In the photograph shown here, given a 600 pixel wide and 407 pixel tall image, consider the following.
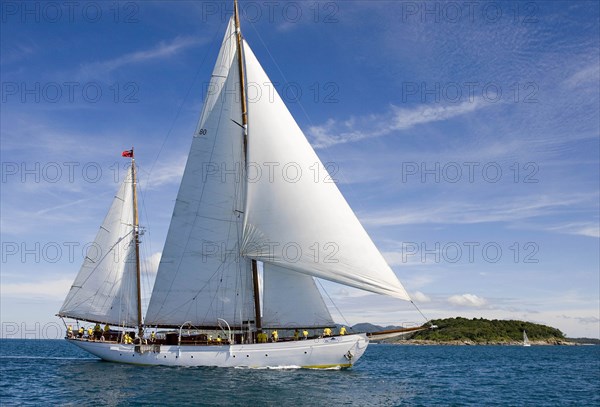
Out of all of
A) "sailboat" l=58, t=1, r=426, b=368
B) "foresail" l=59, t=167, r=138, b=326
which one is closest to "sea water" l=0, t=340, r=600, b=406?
"sailboat" l=58, t=1, r=426, b=368

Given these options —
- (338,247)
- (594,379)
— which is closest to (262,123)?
(338,247)

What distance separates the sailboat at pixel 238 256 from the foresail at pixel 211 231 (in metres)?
0.07

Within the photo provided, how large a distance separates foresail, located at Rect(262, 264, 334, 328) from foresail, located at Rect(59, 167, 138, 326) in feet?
44.9

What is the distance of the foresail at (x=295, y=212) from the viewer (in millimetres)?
31938

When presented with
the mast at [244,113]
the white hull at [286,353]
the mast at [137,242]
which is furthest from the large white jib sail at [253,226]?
the mast at [137,242]

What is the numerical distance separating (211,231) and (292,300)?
8.06 meters

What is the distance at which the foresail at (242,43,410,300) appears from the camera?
31.9 metres

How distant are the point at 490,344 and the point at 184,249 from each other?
127853mm

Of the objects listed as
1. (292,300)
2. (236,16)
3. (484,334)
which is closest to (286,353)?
(292,300)

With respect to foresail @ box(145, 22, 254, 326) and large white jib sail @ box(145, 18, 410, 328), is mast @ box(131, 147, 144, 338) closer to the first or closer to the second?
large white jib sail @ box(145, 18, 410, 328)

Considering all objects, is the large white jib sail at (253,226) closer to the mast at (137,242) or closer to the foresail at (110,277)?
the mast at (137,242)

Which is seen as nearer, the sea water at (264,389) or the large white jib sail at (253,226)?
the sea water at (264,389)

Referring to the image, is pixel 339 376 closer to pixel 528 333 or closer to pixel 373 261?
pixel 373 261

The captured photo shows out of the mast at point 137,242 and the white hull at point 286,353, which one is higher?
the mast at point 137,242
